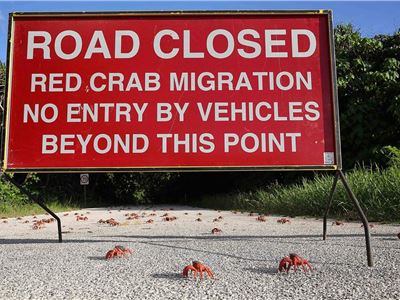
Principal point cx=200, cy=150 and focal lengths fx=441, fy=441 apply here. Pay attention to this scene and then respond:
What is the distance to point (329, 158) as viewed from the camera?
3805mm

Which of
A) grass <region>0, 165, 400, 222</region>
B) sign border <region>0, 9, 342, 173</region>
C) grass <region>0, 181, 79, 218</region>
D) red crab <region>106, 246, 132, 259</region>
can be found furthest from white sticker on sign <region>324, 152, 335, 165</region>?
grass <region>0, 181, 79, 218</region>

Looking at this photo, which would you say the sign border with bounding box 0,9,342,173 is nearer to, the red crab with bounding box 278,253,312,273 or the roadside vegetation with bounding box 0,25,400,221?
the red crab with bounding box 278,253,312,273

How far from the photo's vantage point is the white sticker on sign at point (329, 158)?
3.79 metres

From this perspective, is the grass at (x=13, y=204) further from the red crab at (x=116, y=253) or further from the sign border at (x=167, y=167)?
the red crab at (x=116, y=253)

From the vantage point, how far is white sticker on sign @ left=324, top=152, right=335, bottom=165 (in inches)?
149

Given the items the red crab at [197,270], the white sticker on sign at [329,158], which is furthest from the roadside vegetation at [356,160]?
the red crab at [197,270]

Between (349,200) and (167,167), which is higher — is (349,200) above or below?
below

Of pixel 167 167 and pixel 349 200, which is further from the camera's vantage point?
pixel 349 200

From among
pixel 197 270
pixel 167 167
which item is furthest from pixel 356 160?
pixel 197 270

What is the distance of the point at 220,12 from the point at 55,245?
9.18ft

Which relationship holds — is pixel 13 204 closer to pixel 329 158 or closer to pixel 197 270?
pixel 329 158

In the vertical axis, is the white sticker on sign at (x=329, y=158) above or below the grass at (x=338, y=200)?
above

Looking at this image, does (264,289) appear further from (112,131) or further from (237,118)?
(112,131)

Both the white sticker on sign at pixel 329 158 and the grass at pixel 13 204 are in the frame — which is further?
the grass at pixel 13 204
